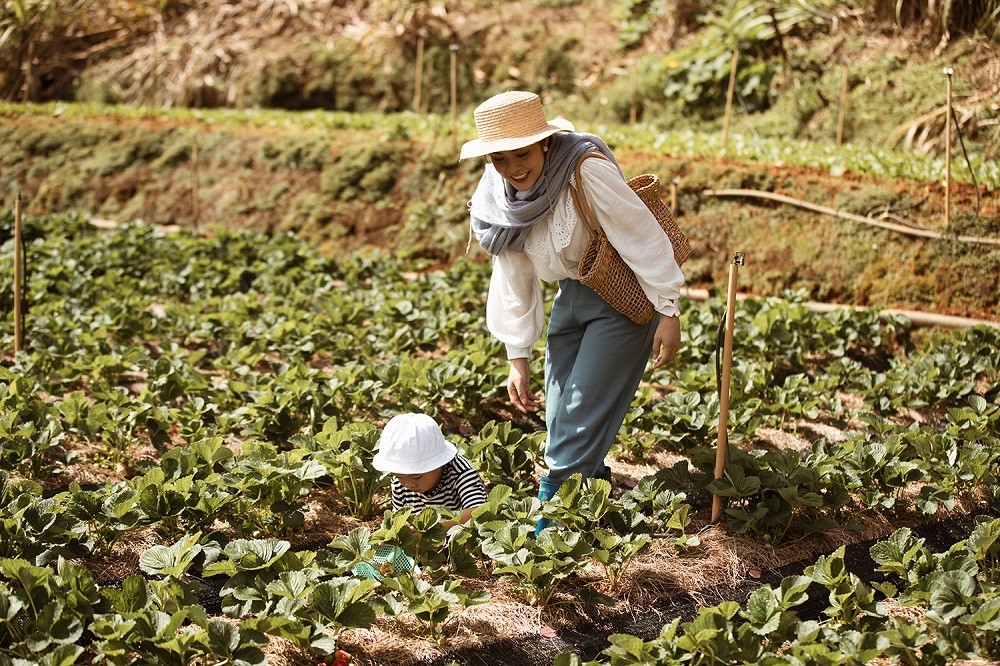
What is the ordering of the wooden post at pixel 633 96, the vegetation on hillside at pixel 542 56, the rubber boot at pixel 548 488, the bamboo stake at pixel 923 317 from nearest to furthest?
the rubber boot at pixel 548 488 < the bamboo stake at pixel 923 317 < the vegetation on hillside at pixel 542 56 < the wooden post at pixel 633 96

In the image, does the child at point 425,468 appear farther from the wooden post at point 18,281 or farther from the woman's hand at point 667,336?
the wooden post at point 18,281

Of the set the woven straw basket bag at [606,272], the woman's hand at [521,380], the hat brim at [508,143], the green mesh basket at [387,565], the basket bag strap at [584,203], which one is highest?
the hat brim at [508,143]

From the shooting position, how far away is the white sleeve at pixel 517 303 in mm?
3686

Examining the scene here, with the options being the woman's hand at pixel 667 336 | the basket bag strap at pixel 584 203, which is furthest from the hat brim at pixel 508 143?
the woman's hand at pixel 667 336

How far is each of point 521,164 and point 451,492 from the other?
4.11 feet

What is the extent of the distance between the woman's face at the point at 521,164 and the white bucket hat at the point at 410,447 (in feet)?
2.90

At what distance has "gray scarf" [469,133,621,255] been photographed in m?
3.42

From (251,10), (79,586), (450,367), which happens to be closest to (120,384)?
(450,367)

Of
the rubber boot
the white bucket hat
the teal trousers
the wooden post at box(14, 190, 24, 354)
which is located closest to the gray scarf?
the teal trousers

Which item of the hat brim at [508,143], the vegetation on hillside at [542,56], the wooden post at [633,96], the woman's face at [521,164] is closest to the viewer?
the hat brim at [508,143]

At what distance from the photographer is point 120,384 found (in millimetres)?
5754

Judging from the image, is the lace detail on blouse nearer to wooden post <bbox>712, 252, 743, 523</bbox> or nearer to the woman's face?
the woman's face

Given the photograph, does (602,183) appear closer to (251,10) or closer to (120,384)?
(120,384)

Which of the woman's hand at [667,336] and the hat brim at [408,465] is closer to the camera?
the woman's hand at [667,336]
